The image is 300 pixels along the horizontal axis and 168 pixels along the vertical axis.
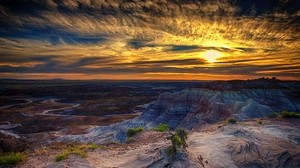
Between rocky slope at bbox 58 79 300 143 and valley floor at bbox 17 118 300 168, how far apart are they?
2390cm

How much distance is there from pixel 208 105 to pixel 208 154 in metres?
33.1

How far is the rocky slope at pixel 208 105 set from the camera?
40.9 metres

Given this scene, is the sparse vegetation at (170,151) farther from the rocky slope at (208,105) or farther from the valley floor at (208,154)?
the rocky slope at (208,105)

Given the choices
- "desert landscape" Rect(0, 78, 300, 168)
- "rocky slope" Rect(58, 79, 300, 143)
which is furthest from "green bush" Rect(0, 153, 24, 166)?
"rocky slope" Rect(58, 79, 300, 143)

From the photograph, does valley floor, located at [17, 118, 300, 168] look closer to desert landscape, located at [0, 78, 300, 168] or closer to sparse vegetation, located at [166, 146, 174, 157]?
desert landscape, located at [0, 78, 300, 168]

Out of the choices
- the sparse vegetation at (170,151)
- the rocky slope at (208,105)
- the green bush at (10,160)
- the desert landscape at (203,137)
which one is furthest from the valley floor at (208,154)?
the rocky slope at (208,105)

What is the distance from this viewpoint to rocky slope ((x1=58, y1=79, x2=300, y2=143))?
40.9 metres

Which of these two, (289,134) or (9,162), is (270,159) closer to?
(289,134)

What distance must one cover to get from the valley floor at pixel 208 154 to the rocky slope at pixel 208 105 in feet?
78.4

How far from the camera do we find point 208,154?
11.8m

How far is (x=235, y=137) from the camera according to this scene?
1489 cm

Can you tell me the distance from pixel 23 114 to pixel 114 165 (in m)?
86.7

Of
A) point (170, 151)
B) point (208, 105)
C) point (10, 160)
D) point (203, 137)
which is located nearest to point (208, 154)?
point (170, 151)

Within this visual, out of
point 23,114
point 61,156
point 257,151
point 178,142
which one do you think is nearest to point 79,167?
point 61,156
